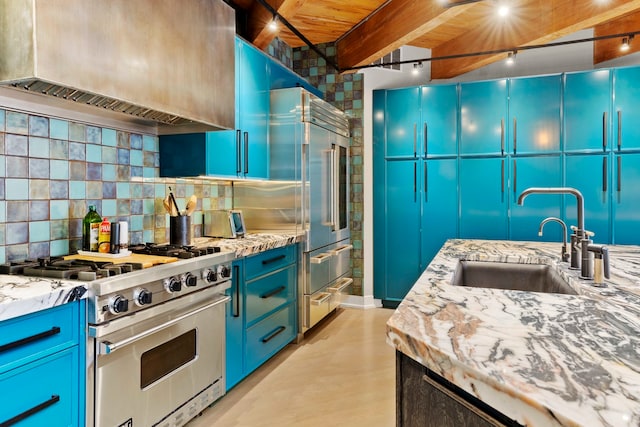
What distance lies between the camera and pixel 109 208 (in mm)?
2377

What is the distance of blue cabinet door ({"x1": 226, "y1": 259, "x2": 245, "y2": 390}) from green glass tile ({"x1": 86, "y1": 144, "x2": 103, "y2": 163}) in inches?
38.7

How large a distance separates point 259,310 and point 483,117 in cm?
293

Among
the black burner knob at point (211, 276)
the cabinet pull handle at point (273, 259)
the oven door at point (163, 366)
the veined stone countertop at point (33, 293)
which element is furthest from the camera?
the cabinet pull handle at point (273, 259)

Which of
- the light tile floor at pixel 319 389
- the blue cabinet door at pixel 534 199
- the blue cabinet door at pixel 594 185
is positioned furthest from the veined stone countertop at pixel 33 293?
the blue cabinet door at pixel 594 185

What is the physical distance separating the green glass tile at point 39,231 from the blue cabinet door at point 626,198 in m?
4.42

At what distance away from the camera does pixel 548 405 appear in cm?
63

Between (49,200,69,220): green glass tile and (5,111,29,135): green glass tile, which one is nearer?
(5,111,29,135): green glass tile

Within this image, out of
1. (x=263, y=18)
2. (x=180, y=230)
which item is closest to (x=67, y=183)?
(x=180, y=230)

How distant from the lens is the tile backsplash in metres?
1.87

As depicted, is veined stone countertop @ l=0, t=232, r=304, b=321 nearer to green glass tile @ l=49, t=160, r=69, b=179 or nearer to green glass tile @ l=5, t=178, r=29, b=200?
green glass tile @ l=5, t=178, r=29, b=200

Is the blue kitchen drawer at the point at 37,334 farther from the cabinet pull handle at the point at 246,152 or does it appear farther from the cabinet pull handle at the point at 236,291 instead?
the cabinet pull handle at the point at 246,152

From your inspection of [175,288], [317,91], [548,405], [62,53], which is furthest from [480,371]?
[317,91]

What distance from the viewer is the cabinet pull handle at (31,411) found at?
129 cm

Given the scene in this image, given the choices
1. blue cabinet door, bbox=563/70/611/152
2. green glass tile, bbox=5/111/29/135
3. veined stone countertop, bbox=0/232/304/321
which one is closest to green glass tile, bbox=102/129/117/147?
green glass tile, bbox=5/111/29/135
